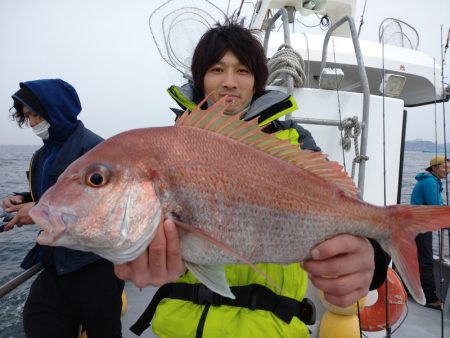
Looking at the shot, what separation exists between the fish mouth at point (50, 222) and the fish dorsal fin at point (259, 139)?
1.82 ft

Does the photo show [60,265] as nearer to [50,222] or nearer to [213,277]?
[50,222]

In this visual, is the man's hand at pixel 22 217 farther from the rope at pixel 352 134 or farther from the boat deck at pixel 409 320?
the rope at pixel 352 134

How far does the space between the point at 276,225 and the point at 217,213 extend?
0.81 feet

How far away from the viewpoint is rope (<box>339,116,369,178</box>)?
10.7 ft

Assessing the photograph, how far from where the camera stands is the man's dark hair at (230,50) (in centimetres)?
202

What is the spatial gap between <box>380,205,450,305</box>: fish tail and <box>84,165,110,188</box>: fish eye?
3.79 feet

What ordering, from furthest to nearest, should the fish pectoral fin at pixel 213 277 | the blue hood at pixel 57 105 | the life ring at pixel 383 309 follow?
the life ring at pixel 383 309
the blue hood at pixel 57 105
the fish pectoral fin at pixel 213 277

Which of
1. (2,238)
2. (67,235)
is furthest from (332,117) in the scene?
(2,238)

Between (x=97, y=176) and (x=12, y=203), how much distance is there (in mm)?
2215

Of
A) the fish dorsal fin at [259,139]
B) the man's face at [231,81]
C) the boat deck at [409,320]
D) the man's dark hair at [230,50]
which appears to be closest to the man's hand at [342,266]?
the fish dorsal fin at [259,139]

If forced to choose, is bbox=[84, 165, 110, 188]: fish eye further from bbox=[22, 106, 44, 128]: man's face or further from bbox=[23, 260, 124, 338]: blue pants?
bbox=[22, 106, 44, 128]: man's face

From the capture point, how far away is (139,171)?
1.17 m

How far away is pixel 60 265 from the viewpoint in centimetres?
238

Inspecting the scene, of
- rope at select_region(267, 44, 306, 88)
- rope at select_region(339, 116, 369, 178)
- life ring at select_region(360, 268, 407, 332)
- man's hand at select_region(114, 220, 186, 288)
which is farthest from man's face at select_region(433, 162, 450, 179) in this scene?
man's hand at select_region(114, 220, 186, 288)
